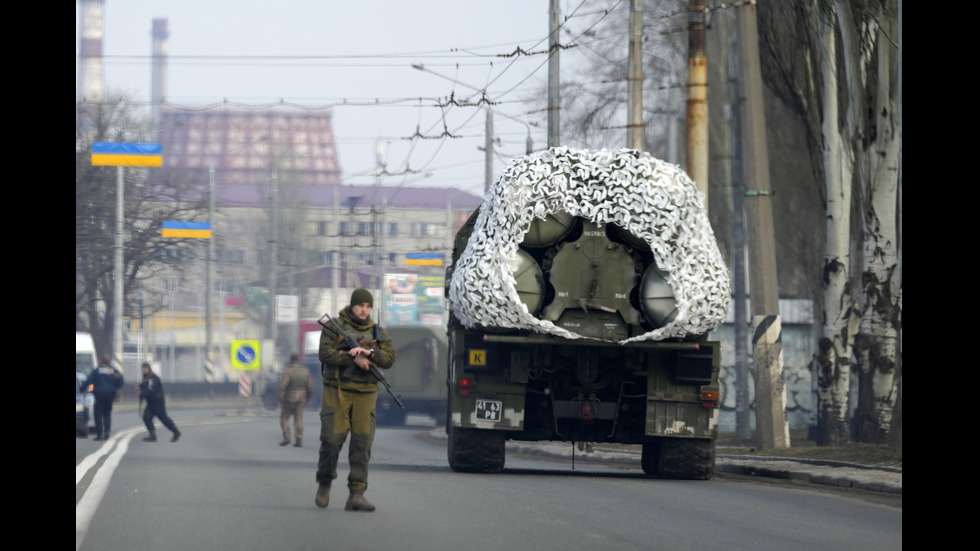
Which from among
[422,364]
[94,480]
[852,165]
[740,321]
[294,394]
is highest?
[852,165]

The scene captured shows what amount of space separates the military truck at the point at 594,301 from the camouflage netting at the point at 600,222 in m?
0.01

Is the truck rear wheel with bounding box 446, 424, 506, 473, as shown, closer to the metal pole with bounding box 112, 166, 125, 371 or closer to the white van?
the white van

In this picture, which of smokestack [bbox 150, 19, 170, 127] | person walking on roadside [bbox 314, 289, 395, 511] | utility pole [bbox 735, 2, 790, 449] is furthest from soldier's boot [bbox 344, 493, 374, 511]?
smokestack [bbox 150, 19, 170, 127]

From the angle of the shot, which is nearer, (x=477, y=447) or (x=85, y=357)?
(x=477, y=447)

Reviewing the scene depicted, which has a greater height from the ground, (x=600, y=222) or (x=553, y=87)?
(x=553, y=87)

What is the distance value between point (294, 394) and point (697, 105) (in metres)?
9.54

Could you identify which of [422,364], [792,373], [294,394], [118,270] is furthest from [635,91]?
[118,270]

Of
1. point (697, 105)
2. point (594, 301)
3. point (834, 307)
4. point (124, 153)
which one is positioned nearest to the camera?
point (594, 301)

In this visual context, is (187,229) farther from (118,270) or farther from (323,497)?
(323,497)

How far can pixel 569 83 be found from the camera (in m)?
49.2

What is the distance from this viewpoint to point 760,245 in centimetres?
2136

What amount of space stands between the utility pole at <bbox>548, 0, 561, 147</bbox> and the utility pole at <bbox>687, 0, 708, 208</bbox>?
6.54 metres
